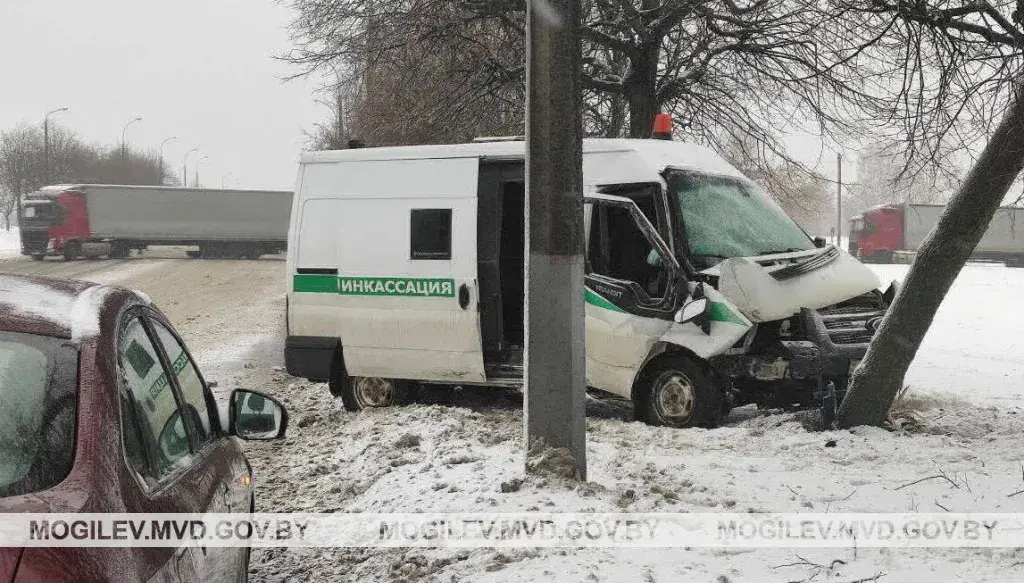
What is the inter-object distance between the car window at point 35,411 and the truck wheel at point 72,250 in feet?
139

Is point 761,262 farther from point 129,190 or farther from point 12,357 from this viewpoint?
point 129,190

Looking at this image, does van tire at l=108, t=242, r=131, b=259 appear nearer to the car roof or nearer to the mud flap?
the mud flap

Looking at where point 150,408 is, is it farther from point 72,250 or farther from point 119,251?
point 119,251

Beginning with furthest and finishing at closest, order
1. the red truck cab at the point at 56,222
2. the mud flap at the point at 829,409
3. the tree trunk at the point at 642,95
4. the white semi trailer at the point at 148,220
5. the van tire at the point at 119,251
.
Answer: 1. the van tire at the point at 119,251
2. the white semi trailer at the point at 148,220
3. the red truck cab at the point at 56,222
4. the tree trunk at the point at 642,95
5. the mud flap at the point at 829,409

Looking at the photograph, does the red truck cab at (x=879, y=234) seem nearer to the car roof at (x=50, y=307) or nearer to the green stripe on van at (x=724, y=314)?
the green stripe on van at (x=724, y=314)

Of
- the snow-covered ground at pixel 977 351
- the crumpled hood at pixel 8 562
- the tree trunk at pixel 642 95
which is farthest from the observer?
the tree trunk at pixel 642 95

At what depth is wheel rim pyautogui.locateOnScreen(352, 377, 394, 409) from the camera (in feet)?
30.5

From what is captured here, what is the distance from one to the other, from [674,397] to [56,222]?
38.4 m

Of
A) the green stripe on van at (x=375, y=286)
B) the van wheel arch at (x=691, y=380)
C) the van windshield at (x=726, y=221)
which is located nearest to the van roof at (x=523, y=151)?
the van windshield at (x=726, y=221)

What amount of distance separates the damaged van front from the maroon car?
17.8ft

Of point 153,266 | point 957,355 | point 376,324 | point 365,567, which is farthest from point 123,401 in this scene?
point 153,266

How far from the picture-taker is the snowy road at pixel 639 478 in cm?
401

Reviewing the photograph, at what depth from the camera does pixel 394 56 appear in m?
16.4

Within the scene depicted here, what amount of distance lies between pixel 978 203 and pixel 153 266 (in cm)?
3373
